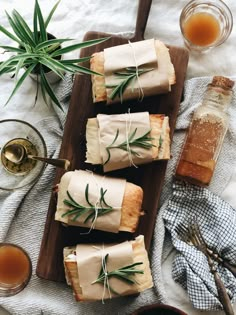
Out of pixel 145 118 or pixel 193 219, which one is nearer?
pixel 145 118

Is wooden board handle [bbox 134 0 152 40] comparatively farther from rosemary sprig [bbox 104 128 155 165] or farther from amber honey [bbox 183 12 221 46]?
rosemary sprig [bbox 104 128 155 165]

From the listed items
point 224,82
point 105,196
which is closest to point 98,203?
point 105,196

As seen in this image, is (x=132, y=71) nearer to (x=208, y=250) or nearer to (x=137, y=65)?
(x=137, y=65)

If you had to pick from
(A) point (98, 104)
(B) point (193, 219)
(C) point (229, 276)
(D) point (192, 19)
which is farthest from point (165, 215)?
(D) point (192, 19)

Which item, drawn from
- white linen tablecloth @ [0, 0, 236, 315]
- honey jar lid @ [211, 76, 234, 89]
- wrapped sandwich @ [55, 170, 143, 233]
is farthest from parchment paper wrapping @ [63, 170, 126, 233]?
honey jar lid @ [211, 76, 234, 89]

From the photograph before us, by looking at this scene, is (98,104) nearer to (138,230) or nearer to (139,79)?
(139,79)

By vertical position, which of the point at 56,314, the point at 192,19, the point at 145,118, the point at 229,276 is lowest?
the point at 56,314

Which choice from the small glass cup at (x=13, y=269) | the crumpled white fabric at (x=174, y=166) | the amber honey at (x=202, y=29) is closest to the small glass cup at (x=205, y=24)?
the amber honey at (x=202, y=29)

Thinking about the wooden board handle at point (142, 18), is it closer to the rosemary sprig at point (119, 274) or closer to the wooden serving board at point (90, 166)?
the wooden serving board at point (90, 166)
